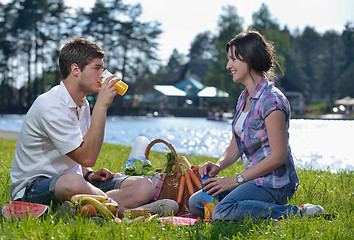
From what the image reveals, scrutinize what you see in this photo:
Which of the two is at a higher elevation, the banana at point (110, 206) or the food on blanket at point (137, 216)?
the banana at point (110, 206)

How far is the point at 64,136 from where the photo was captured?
296 centimetres

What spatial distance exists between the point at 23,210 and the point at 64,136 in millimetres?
540

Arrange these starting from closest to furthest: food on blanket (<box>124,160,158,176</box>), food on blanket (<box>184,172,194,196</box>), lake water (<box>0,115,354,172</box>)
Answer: food on blanket (<box>184,172,194,196</box>)
food on blanket (<box>124,160,158,176</box>)
lake water (<box>0,115,354,172</box>)

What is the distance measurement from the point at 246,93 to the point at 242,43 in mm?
404

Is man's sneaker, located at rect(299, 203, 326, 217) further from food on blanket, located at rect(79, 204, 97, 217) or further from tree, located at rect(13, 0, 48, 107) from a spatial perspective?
tree, located at rect(13, 0, 48, 107)

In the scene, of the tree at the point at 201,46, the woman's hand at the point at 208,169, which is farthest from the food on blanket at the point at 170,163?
the tree at the point at 201,46

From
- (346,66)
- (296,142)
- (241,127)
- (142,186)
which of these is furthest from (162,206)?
(346,66)

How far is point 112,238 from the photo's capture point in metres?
2.51

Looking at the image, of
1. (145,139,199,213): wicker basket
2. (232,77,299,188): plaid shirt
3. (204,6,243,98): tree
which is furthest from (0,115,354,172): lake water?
(204,6,243,98): tree

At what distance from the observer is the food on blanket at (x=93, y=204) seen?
2.88 metres

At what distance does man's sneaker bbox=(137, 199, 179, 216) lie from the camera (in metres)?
3.37

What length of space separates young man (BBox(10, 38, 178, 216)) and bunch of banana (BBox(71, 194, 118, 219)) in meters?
0.08

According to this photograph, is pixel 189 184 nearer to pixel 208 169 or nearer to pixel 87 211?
pixel 208 169

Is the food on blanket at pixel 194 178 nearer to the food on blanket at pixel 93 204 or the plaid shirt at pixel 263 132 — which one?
the plaid shirt at pixel 263 132
